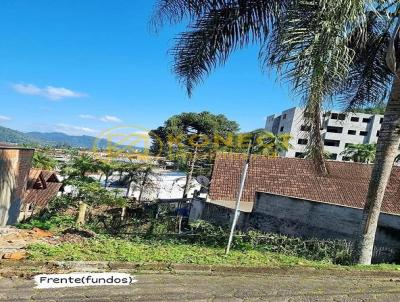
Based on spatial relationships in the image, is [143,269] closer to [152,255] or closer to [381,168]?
[152,255]

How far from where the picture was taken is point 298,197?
50.7 ft

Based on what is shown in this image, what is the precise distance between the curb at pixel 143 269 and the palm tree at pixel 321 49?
1694mm

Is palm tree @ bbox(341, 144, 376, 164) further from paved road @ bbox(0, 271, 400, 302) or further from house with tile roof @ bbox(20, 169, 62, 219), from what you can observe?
paved road @ bbox(0, 271, 400, 302)

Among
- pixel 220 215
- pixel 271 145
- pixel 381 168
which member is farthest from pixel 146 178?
pixel 381 168

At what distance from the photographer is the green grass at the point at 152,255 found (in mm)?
5973

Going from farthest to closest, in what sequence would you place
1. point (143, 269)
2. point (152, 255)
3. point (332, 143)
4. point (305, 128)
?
point (332, 143) < point (305, 128) < point (152, 255) < point (143, 269)

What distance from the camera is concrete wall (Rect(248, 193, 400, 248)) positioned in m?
11.7

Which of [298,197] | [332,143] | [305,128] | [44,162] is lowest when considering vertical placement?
[44,162]

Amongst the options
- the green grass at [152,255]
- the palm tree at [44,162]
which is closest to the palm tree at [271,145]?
the palm tree at [44,162]

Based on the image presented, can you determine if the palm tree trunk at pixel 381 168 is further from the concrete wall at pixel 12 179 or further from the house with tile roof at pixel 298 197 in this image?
the concrete wall at pixel 12 179

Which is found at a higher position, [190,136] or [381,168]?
[190,136]

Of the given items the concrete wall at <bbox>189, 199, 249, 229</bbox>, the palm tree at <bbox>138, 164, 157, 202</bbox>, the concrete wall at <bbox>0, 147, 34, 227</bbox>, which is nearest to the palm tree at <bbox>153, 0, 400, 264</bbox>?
the concrete wall at <bbox>189, 199, 249, 229</bbox>

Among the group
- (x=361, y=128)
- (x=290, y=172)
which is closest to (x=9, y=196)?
(x=290, y=172)

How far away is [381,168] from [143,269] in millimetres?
4955
